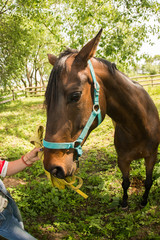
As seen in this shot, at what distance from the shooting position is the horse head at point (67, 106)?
4.66ft

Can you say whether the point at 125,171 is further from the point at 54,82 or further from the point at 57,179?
the point at 54,82

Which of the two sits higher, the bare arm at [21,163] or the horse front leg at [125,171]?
the bare arm at [21,163]

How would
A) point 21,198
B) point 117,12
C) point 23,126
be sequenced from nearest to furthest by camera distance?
1. point 21,198
2. point 117,12
3. point 23,126

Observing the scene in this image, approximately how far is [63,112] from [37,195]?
2.52 m

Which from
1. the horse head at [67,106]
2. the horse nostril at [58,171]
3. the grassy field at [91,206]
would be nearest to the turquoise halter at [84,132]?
the horse head at [67,106]

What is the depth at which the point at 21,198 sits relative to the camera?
11.1 feet

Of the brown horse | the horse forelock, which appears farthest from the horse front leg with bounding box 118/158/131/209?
the horse forelock

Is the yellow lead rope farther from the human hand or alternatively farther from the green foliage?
the green foliage

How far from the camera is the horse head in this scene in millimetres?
1421

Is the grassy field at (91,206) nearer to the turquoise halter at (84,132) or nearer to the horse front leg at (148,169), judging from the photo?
the horse front leg at (148,169)

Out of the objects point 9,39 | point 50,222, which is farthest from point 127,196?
point 9,39

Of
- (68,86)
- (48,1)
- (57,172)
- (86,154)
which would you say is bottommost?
(86,154)

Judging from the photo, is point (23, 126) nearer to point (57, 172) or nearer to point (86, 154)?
point (86, 154)

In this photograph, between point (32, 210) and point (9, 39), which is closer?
→ point (32, 210)
